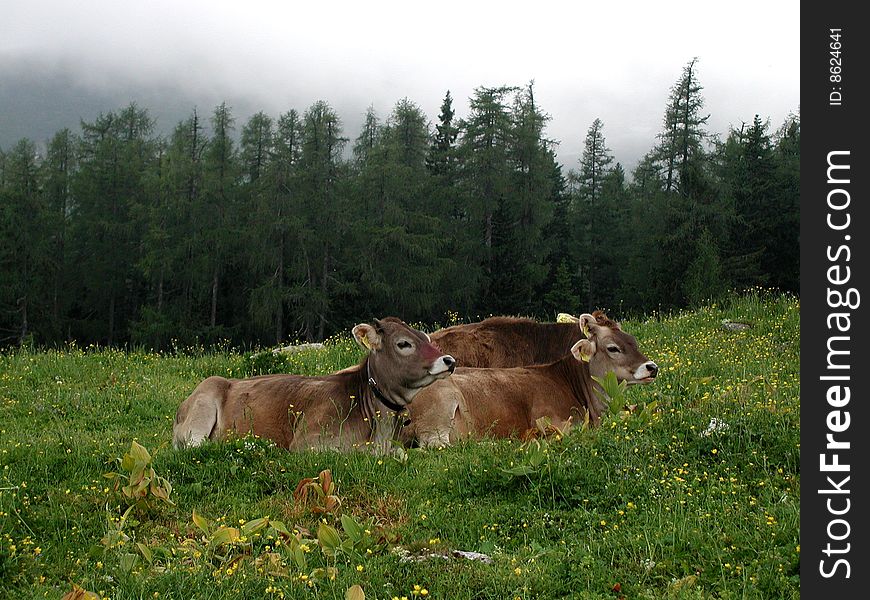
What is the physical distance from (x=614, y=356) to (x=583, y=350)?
0.47m

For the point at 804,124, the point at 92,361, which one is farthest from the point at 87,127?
the point at 804,124

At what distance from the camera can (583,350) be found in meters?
10.5

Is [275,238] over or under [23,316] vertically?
over

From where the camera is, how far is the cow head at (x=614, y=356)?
1042 centimetres

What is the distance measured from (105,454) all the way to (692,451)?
259 inches

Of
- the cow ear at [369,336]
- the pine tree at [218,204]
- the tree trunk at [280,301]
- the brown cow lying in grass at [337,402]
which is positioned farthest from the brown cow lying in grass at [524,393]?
the pine tree at [218,204]

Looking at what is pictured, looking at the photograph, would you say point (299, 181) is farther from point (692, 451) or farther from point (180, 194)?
point (692, 451)

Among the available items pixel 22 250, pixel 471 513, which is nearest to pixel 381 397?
pixel 471 513

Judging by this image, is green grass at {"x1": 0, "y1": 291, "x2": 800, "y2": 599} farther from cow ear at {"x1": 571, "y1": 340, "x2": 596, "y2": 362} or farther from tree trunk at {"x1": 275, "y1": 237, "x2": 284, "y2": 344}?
tree trunk at {"x1": 275, "y1": 237, "x2": 284, "y2": 344}

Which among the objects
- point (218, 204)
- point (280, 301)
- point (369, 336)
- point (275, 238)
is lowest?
point (280, 301)

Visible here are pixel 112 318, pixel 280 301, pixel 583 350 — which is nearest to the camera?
pixel 583 350

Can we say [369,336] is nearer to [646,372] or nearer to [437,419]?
[437,419]

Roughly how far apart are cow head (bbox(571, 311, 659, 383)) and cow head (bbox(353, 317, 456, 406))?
221cm

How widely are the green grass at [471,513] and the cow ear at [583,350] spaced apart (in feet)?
3.14
